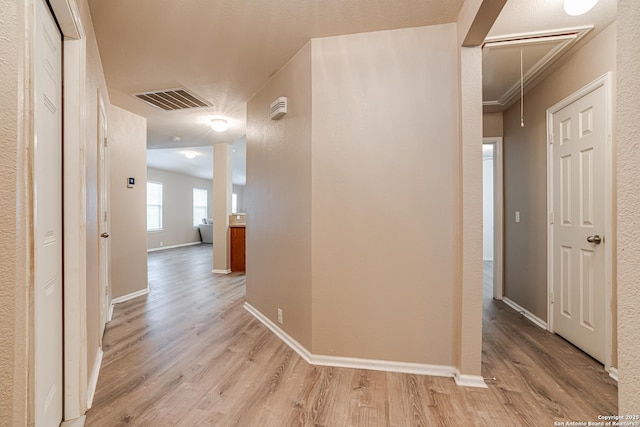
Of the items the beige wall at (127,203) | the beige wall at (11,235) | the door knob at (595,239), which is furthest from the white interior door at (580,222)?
the beige wall at (127,203)

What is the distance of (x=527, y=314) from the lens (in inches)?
119

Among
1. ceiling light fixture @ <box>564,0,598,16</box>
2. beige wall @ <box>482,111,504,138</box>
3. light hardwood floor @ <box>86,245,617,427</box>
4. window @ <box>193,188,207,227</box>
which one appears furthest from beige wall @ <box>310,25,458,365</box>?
window @ <box>193,188,207,227</box>

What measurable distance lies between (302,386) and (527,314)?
104 inches

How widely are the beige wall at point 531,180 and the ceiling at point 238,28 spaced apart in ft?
0.94

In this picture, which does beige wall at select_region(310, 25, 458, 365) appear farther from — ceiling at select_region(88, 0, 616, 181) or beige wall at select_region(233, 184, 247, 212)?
beige wall at select_region(233, 184, 247, 212)

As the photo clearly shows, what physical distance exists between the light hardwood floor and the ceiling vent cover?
2020 millimetres

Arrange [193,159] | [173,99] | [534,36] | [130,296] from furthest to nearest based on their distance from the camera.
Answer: [193,159]
[130,296]
[173,99]
[534,36]

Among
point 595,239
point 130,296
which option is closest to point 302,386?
point 595,239

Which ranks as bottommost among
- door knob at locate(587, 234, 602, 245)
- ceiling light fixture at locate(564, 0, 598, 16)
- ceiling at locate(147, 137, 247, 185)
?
door knob at locate(587, 234, 602, 245)

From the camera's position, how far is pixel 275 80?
2.69m

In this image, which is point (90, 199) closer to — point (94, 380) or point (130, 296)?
point (94, 380)

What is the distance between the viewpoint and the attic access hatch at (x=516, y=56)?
214cm

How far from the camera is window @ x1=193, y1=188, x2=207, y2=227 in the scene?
1045 cm

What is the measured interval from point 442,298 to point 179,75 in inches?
119
